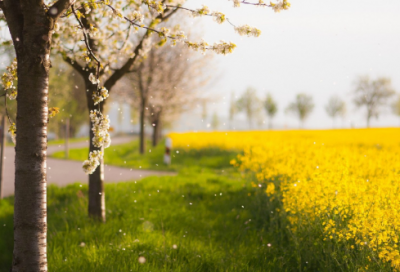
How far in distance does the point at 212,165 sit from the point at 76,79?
2492 cm

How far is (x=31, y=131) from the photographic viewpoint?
2828mm

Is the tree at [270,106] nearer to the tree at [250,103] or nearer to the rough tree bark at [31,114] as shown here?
the tree at [250,103]

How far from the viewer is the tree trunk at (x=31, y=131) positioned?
283cm

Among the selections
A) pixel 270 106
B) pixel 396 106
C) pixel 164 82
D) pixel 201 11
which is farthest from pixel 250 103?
pixel 201 11

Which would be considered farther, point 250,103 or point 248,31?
point 250,103

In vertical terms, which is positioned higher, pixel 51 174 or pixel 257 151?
pixel 257 151

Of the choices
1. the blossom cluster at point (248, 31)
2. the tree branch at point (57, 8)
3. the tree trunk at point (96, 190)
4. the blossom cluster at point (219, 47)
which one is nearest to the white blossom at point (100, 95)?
the tree branch at point (57, 8)

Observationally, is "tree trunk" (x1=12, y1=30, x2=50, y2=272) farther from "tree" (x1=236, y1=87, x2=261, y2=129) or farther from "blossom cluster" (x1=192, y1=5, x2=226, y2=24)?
"tree" (x1=236, y1=87, x2=261, y2=129)

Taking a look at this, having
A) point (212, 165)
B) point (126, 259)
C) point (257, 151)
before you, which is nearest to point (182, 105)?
point (212, 165)

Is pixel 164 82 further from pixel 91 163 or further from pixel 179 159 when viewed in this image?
pixel 91 163

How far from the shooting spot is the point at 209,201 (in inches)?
285

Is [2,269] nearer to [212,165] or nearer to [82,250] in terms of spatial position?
[82,250]

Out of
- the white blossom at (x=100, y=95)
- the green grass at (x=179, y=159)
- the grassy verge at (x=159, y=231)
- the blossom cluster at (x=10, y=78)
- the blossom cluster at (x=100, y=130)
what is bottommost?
the grassy verge at (x=159, y=231)

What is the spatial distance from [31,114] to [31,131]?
0.46 ft
